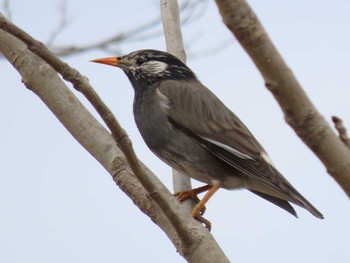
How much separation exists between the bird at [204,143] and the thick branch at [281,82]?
281 cm

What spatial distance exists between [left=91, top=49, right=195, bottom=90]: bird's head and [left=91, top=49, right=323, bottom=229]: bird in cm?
3

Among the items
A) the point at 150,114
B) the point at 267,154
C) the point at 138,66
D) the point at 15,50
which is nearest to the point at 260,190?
the point at 267,154

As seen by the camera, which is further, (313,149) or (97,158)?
(97,158)

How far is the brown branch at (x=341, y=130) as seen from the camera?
5.71 feet

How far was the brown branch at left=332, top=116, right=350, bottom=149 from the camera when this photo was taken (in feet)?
5.71

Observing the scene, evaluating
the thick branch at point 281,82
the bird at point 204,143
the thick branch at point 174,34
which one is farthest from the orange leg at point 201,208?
the thick branch at point 281,82

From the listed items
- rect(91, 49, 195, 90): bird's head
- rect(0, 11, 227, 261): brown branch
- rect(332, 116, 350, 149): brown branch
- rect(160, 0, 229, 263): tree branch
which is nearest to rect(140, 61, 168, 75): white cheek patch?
rect(91, 49, 195, 90): bird's head

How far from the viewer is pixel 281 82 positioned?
1.70 meters

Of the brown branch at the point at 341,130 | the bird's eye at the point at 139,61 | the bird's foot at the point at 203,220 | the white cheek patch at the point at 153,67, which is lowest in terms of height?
the brown branch at the point at 341,130

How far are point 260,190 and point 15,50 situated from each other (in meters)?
2.01

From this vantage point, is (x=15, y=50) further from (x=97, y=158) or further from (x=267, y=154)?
(x=267, y=154)

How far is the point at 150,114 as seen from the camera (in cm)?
508

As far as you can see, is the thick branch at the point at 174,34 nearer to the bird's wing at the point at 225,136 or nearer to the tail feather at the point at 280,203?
the bird's wing at the point at 225,136

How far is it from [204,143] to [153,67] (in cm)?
100
